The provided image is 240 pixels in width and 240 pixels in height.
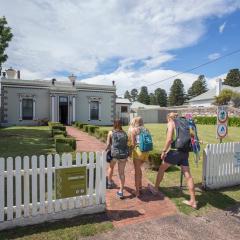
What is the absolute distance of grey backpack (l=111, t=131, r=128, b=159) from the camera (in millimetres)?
6129

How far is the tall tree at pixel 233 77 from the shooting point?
87.5 metres

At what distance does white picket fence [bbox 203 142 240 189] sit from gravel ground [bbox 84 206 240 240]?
1.49m

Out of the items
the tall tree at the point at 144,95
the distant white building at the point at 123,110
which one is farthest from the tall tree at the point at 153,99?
the distant white building at the point at 123,110

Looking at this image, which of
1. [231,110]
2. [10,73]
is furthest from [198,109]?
[10,73]

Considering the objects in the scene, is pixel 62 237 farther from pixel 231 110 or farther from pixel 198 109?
pixel 198 109

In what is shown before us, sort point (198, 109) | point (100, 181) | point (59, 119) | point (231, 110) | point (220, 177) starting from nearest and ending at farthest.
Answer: point (100, 181)
point (220, 177)
point (59, 119)
point (231, 110)
point (198, 109)

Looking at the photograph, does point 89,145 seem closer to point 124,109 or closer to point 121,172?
point 121,172

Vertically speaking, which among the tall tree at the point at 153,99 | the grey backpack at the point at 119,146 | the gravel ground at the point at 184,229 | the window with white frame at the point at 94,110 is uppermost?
the tall tree at the point at 153,99

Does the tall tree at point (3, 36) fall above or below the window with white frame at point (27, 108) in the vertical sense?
above

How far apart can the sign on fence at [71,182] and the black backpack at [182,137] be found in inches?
81.3

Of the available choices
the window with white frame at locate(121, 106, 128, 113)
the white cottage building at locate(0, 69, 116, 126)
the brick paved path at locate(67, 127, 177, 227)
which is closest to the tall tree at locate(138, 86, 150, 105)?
the window with white frame at locate(121, 106, 128, 113)

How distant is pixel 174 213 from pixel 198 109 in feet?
116

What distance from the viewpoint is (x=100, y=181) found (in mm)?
5367

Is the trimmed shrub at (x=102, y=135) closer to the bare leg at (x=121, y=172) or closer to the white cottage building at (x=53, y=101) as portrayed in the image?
the bare leg at (x=121, y=172)
